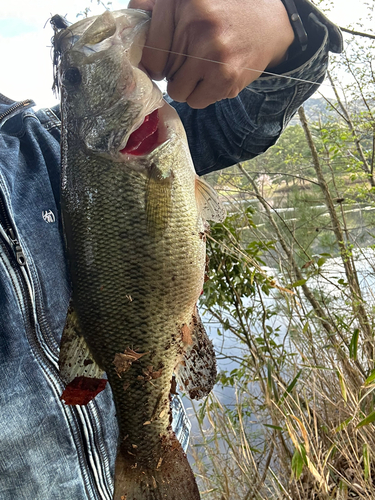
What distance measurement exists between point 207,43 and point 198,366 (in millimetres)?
885

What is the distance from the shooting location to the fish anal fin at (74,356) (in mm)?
998

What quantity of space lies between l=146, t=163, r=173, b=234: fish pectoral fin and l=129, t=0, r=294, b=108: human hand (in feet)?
0.68

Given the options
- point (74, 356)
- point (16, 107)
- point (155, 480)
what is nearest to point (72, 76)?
point (16, 107)

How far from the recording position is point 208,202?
43.2 inches

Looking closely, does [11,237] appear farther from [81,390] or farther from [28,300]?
[81,390]

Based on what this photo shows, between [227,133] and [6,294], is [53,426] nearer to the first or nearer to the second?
[6,294]

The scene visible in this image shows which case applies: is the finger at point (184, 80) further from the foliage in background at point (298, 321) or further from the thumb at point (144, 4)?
the foliage in background at point (298, 321)

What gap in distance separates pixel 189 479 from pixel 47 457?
1.49ft

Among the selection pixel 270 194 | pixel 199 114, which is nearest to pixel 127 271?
pixel 199 114

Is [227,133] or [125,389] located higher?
[227,133]

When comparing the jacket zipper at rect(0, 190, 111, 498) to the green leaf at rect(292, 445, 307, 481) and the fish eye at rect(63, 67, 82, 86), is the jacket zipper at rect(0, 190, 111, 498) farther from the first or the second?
the green leaf at rect(292, 445, 307, 481)

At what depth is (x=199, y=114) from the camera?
54.0 inches

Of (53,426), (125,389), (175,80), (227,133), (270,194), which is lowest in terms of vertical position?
(270,194)

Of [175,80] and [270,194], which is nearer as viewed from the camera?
[175,80]
